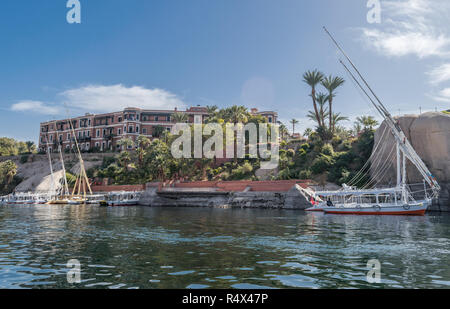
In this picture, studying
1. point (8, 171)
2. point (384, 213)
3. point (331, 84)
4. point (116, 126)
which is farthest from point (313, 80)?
point (8, 171)

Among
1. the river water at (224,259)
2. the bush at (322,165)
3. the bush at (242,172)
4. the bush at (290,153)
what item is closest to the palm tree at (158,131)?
the bush at (242,172)

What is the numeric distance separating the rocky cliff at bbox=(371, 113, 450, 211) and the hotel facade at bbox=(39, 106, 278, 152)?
56590 millimetres

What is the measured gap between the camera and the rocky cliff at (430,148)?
40.8m

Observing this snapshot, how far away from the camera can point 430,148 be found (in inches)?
1693

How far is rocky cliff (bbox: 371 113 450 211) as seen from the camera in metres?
40.8

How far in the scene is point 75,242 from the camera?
657 inches

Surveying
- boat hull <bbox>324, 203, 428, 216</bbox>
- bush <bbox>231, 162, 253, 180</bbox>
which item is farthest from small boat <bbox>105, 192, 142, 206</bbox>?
boat hull <bbox>324, 203, 428, 216</bbox>

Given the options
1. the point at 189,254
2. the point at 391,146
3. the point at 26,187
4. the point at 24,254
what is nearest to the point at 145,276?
the point at 189,254

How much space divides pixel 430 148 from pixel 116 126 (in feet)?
269

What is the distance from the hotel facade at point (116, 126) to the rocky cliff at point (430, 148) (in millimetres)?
56590

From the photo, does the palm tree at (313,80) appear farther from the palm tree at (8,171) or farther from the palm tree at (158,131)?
the palm tree at (8,171)
